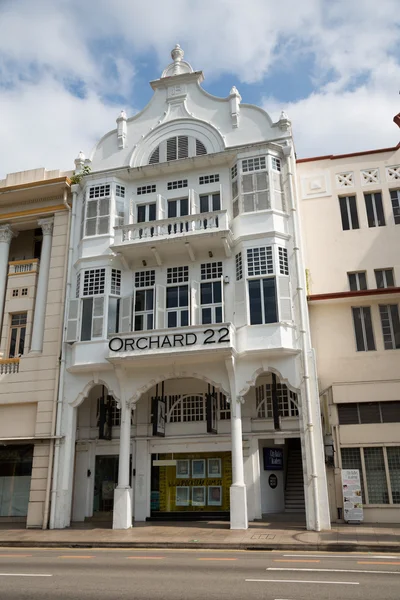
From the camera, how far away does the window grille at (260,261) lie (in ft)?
67.8

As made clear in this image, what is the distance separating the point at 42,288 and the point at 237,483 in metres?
12.5

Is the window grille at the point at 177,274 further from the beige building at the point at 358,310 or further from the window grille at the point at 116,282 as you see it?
the beige building at the point at 358,310

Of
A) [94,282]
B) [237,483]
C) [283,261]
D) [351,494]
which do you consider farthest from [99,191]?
[351,494]

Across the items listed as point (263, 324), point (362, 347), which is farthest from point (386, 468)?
point (263, 324)

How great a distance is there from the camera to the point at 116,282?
2247cm

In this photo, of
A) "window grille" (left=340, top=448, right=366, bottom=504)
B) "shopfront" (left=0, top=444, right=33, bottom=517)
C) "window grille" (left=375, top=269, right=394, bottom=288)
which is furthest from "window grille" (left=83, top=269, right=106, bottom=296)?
"window grille" (left=375, top=269, right=394, bottom=288)

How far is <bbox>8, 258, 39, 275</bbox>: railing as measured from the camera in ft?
80.4

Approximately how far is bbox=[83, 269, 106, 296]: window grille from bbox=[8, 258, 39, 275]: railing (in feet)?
11.3

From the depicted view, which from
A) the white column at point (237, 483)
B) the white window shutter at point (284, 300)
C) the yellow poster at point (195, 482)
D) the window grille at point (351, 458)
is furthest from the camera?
the yellow poster at point (195, 482)

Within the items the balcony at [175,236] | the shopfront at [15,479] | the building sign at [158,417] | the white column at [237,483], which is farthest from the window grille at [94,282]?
the white column at [237,483]

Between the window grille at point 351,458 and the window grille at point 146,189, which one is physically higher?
the window grille at point 146,189

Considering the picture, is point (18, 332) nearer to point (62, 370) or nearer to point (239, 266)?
point (62, 370)

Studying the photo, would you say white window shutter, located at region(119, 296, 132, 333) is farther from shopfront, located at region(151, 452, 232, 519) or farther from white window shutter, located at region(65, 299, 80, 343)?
shopfront, located at region(151, 452, 232, 519)

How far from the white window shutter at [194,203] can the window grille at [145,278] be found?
323 centimetres
